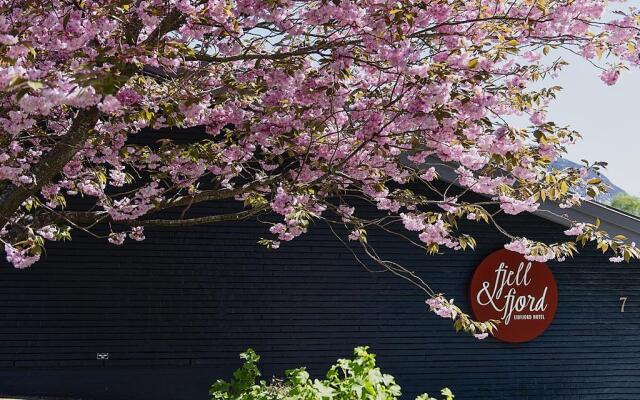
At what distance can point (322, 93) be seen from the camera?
21.4 ft

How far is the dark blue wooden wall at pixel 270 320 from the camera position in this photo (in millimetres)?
10625

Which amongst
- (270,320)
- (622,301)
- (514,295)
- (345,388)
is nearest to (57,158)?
(345,388)

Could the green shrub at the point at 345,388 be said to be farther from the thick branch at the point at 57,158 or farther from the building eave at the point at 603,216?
the building eave at the point at 603,216

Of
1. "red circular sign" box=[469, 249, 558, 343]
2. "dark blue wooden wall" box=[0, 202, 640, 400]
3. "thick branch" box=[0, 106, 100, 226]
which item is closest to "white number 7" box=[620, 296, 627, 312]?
"dark blue wooden wall" box=[0, 202, 640, 400]

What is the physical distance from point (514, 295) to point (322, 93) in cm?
644

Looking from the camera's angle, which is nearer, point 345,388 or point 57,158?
point 57,158

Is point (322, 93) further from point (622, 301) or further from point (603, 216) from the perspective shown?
point (622, 301)

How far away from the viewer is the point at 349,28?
6.06m

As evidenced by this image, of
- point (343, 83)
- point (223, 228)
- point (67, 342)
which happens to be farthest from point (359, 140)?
point (67, 342)

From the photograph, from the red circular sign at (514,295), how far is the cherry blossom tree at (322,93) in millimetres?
4411

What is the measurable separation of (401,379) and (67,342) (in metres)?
4.23

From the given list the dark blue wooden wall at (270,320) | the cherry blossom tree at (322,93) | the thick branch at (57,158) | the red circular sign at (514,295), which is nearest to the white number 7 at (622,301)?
the dark blue wooden wall at (270,320)

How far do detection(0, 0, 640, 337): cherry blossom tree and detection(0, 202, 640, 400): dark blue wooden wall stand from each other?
3086 mm

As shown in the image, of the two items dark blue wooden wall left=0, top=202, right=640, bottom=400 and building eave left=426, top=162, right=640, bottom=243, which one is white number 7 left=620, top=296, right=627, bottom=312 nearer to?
dark blue wooden wall left=0, top=202, right=640, bottom=400
